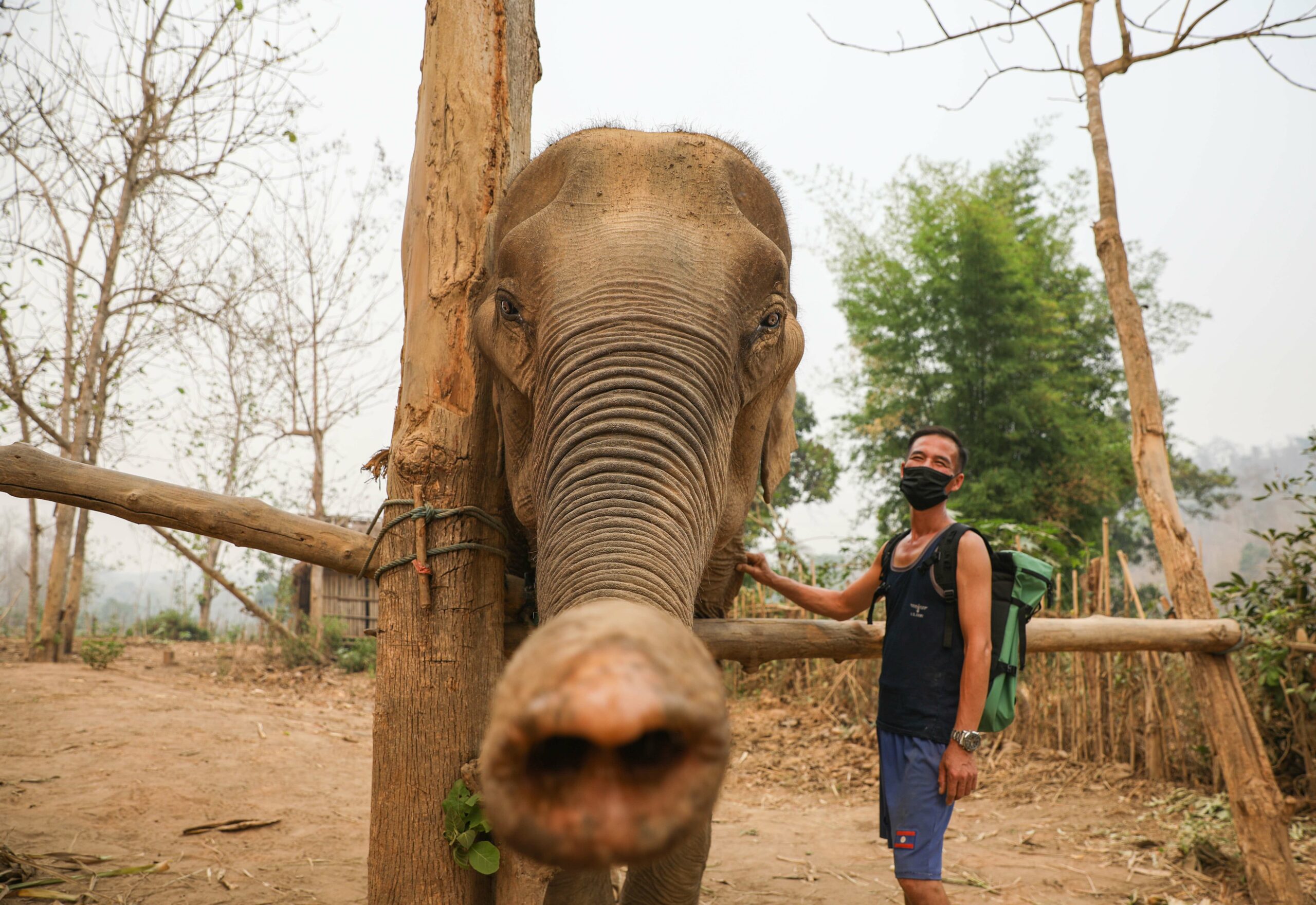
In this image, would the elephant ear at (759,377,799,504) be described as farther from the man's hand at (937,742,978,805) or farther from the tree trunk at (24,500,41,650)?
the tree trunk at (24,500,41,650)

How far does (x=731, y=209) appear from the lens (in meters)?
2.80

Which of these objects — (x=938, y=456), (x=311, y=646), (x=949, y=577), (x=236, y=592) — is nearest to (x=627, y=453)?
(x=949, y=577)

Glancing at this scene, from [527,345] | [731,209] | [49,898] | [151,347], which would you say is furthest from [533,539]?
[151,347]

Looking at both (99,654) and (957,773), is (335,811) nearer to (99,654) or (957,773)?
(957,773)

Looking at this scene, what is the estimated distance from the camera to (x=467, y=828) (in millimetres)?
2793

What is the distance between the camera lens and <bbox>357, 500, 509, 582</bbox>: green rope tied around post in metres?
2.90

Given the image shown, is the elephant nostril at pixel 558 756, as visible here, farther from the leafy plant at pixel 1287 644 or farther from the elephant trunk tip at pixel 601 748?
the leafy plant at pixel 1287 644

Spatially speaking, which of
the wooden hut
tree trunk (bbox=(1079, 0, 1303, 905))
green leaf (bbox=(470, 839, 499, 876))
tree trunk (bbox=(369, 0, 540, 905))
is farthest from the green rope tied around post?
the wooden hut

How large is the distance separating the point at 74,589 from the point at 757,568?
10296mm

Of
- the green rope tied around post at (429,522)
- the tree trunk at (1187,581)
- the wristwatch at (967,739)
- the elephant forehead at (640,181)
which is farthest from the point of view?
the tree trunk at (1187,581)

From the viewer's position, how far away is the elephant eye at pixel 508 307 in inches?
108

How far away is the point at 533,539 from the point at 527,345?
0.82 meters

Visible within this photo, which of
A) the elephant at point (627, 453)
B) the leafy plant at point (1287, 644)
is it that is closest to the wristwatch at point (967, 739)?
the elephant at point (627, 453)

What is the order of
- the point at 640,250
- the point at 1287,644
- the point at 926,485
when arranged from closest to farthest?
1. the point at 640,250
2. the point at 926,485
3. the point at 1287,644
